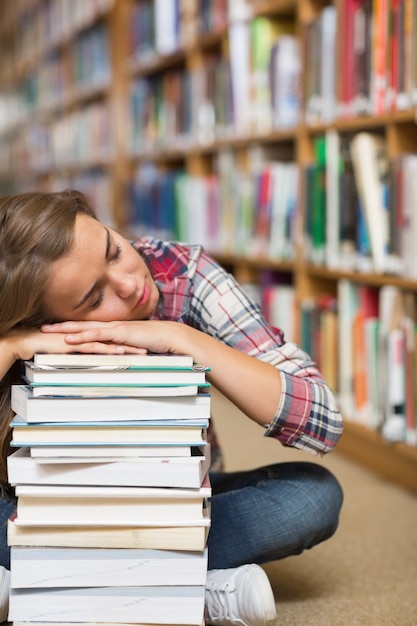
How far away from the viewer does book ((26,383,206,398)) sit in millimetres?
1095

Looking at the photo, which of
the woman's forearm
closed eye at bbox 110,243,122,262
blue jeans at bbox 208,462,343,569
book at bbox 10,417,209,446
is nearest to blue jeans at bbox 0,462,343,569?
blue jeans at bbox 208,462,343,569

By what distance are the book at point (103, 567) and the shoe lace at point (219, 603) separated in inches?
5.0

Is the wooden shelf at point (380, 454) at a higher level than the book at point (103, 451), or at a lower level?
lower

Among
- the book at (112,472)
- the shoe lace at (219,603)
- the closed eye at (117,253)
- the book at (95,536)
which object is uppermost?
the closed eye at (117,253)

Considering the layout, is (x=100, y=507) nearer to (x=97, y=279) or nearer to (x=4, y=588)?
(x=4, y=588)

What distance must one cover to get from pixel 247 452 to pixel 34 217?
4.76 ft

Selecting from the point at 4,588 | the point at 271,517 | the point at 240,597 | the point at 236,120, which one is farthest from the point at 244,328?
the point at 236,120

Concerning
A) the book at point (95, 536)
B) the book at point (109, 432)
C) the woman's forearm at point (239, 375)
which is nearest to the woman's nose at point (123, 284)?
the woman's forearm at point (239, 375)

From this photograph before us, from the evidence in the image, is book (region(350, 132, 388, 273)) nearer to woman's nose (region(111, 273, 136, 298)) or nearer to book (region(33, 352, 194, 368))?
woman's nose (region(111, 273, 136, 298))

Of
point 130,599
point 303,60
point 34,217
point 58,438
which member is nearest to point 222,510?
point 130,599

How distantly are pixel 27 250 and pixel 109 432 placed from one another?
0.90 feet

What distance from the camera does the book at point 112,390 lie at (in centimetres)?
109

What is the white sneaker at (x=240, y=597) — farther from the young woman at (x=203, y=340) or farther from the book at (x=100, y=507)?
the book at (x=100, y=507)

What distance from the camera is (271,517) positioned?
4.39 ft
